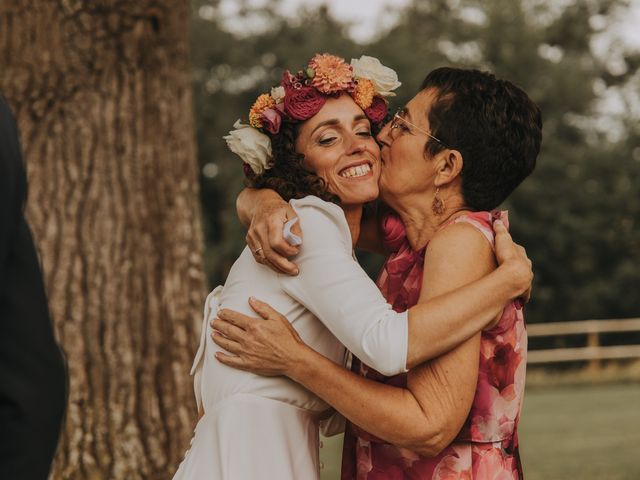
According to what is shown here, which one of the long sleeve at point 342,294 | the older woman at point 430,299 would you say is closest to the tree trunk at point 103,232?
the older woman at point 430,299

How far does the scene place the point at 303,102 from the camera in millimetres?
3104

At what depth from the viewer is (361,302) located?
265cm

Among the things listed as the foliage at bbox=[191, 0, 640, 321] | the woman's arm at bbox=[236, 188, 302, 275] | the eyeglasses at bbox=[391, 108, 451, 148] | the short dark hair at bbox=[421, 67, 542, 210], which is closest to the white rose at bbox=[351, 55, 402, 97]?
the eyeglasses at bbox=[391, 108, 451, 148]

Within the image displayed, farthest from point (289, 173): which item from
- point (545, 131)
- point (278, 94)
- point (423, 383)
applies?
point (545, 131)

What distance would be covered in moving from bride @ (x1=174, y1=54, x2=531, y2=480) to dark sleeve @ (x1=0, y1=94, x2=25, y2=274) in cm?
117

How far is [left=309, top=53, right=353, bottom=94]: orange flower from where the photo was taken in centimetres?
309

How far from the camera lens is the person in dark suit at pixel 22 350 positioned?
5.28 ft

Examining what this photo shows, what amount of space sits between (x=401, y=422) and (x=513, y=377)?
0.40 metres

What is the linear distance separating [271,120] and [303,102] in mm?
111

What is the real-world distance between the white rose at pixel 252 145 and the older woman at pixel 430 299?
0.35 metres

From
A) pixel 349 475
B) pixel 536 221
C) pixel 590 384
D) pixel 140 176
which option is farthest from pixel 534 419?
pixel 536 221

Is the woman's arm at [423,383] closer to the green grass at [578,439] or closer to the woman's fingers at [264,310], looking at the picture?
the woman's fingers at [264,310]

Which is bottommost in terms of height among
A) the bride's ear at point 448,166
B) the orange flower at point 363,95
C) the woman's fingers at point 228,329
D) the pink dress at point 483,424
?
the pink dress at point 483,424

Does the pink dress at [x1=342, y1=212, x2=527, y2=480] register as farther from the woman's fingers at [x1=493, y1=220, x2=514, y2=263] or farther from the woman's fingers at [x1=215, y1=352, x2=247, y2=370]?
the woman's fingers at [x1=215, y1=352, x2=247, y2=370]
